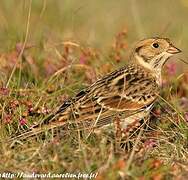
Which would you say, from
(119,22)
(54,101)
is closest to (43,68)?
(54,101)

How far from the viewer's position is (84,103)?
6863 mm

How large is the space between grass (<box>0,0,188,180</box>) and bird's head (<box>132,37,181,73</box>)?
27cm

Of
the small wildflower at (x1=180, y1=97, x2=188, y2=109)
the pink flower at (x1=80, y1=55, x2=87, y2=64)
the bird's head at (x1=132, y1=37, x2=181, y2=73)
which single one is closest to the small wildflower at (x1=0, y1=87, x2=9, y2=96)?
the bird's head at (x1=132, y1=37, x2=181, y2=73)

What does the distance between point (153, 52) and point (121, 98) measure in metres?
0.98

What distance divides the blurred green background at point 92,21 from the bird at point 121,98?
0.97m

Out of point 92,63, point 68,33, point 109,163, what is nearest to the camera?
point 109,163

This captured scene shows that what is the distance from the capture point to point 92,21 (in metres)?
12.3

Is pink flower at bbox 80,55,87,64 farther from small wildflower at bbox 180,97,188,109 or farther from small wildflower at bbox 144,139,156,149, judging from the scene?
small wildflower at bbox 144,139,156,149

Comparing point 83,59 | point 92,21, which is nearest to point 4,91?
point 83,59

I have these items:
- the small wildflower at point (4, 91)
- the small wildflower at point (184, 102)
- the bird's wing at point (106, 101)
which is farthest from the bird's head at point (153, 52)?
the small wildflower at point (4, 91)

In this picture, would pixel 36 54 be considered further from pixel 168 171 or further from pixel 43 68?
pixel 168 171

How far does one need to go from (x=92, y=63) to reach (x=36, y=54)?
0.63m

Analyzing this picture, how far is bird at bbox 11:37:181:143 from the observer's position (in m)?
6.55

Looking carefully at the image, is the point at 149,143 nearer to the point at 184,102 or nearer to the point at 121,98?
the point at 121,98
